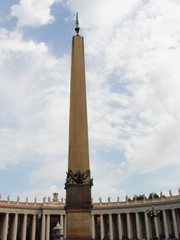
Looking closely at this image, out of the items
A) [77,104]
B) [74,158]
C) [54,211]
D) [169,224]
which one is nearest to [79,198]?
[74,158]

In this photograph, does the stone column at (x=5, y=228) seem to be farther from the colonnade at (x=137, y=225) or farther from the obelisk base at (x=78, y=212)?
the obelisk base at (x=78, y=212)

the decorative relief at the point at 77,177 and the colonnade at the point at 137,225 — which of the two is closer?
the decorative relief at the point at 77,177

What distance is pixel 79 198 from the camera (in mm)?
14969

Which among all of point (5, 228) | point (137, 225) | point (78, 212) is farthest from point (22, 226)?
point (78, 212)

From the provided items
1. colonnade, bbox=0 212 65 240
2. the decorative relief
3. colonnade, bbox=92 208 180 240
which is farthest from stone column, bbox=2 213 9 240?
the decorative relief

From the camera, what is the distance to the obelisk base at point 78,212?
46.7 ft

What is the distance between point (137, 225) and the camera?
195 feet

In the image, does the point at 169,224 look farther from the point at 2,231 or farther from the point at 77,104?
the point at 77,104

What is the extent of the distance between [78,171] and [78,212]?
86.0 inches

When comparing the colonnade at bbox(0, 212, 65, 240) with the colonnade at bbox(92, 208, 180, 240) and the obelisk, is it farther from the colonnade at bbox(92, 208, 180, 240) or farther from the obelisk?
the obelisk

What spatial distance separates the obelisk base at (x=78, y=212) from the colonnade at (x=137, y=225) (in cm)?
4530

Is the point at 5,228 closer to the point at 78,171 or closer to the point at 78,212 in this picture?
the point at 78,212

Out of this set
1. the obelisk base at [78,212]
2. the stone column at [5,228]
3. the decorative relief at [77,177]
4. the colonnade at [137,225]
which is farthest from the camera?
the colonnade at [137,225]

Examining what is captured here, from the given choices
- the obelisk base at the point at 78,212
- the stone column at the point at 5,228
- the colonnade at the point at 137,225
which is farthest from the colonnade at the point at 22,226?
the obelisk base at the point at 78,212
